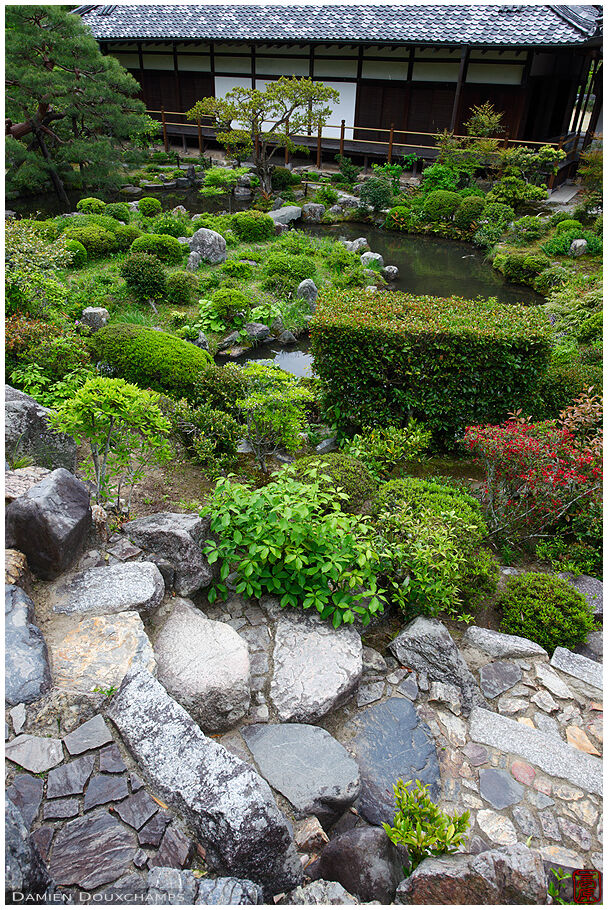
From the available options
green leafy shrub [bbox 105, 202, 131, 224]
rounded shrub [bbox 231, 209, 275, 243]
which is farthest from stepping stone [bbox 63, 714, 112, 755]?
green leafy shrub [bbox 105, 202, 131, 224]

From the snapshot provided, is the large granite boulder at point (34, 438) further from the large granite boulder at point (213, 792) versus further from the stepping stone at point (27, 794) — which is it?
the stepping stone at point (27, 794)

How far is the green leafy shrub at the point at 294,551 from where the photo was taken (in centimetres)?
433

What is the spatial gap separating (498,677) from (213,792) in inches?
97.0

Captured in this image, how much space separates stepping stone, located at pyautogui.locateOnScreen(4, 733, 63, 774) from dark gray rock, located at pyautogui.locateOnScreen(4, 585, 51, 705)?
0.23 meters

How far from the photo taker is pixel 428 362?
23.0 ft

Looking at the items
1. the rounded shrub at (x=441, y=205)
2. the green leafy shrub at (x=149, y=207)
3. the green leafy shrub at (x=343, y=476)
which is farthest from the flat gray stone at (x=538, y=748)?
the rounded shrub at (x=441, y=205)

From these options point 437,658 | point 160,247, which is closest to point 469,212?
point 160,247

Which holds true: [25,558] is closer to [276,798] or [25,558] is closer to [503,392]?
[276,798]

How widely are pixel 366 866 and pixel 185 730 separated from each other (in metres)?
1.18

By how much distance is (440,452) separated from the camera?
7.60m

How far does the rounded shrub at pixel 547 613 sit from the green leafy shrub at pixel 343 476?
1533 millimetres

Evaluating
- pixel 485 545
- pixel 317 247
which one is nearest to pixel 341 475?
pixel 485 545

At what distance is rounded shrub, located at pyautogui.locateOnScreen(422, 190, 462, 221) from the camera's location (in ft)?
60.0

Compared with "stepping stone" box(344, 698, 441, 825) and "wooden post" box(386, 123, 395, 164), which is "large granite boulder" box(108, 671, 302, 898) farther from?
"wooden post" box(386, 123, 395, 164)
